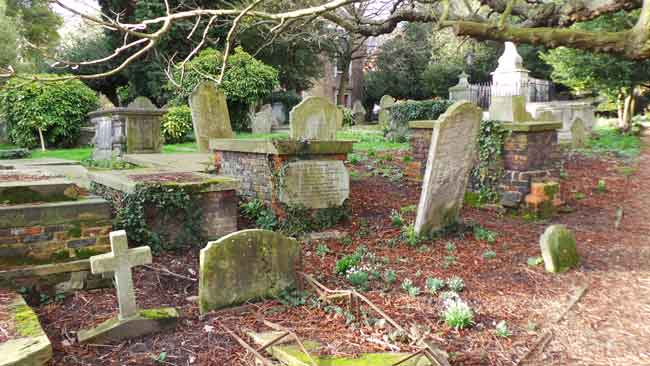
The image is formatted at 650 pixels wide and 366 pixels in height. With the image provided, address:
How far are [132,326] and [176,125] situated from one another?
515 inches

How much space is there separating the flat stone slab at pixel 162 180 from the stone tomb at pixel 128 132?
4.60 meters

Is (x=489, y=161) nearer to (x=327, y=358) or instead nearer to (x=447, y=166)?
(x=447, y=166)

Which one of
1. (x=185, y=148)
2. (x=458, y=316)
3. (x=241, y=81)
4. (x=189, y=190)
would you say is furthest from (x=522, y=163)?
(x=241, y=81)

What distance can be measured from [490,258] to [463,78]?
2109 cm

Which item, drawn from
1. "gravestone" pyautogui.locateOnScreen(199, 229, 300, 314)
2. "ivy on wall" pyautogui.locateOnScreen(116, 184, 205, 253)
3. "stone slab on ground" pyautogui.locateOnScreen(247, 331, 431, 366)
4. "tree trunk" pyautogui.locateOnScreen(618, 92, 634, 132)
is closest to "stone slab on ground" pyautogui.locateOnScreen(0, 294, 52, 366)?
"gravestone" pyautogui.locateOnScreen(199, 229, 300, 314)

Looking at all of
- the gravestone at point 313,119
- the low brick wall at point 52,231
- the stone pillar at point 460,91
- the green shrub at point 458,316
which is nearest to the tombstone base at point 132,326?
the low brick wall at point 52,231

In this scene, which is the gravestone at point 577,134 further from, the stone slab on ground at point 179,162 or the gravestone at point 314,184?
the stone slab on ground at point 179,162

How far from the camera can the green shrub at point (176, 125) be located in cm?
1595

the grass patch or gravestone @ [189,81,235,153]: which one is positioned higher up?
gravestone @ [189,81,235,153]

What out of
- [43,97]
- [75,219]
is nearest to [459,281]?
[75,219]

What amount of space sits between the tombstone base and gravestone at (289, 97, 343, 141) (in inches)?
205

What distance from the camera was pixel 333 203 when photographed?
739 centimetres

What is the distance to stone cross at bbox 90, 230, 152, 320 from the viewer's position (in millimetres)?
3764

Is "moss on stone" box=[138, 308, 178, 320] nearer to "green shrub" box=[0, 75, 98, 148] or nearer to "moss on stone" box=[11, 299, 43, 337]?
"moss on stone" box=[11, 299, 43, 337]
